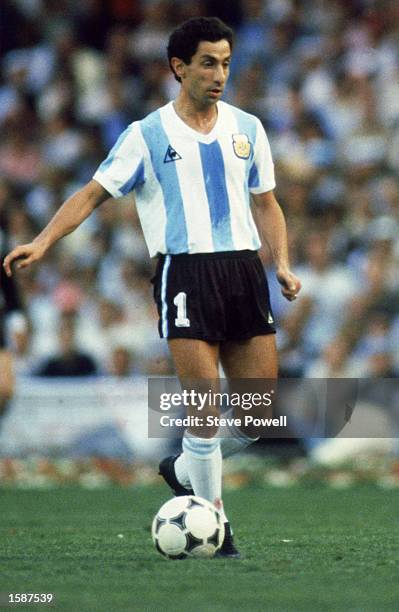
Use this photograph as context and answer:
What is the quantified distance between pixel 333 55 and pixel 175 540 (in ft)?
28.8

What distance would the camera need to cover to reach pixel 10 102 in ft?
50.2

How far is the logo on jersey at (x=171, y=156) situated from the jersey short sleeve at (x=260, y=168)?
0.38 meters

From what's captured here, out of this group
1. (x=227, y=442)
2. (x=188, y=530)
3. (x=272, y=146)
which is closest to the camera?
(x=188, y=530)

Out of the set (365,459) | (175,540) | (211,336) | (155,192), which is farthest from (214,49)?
(365,459)

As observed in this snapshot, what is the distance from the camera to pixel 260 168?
663cm

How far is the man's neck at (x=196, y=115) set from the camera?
6.46 metres

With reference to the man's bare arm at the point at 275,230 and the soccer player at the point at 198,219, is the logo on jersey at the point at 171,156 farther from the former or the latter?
the man's bare arm at the point at 275,230

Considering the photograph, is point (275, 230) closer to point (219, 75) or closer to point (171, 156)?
point (171, 156)

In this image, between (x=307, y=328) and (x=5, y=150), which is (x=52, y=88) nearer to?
(x=5, y=150)

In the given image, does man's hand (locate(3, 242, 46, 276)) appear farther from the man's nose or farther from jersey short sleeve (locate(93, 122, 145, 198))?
the man's nose

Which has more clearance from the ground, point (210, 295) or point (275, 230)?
point (275, 230)

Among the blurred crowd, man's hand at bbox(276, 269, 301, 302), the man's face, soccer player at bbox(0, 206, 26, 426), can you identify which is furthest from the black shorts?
the blurred crowd

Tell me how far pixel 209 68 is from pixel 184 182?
49cm

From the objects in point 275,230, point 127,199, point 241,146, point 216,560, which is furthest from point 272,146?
point 216,560
